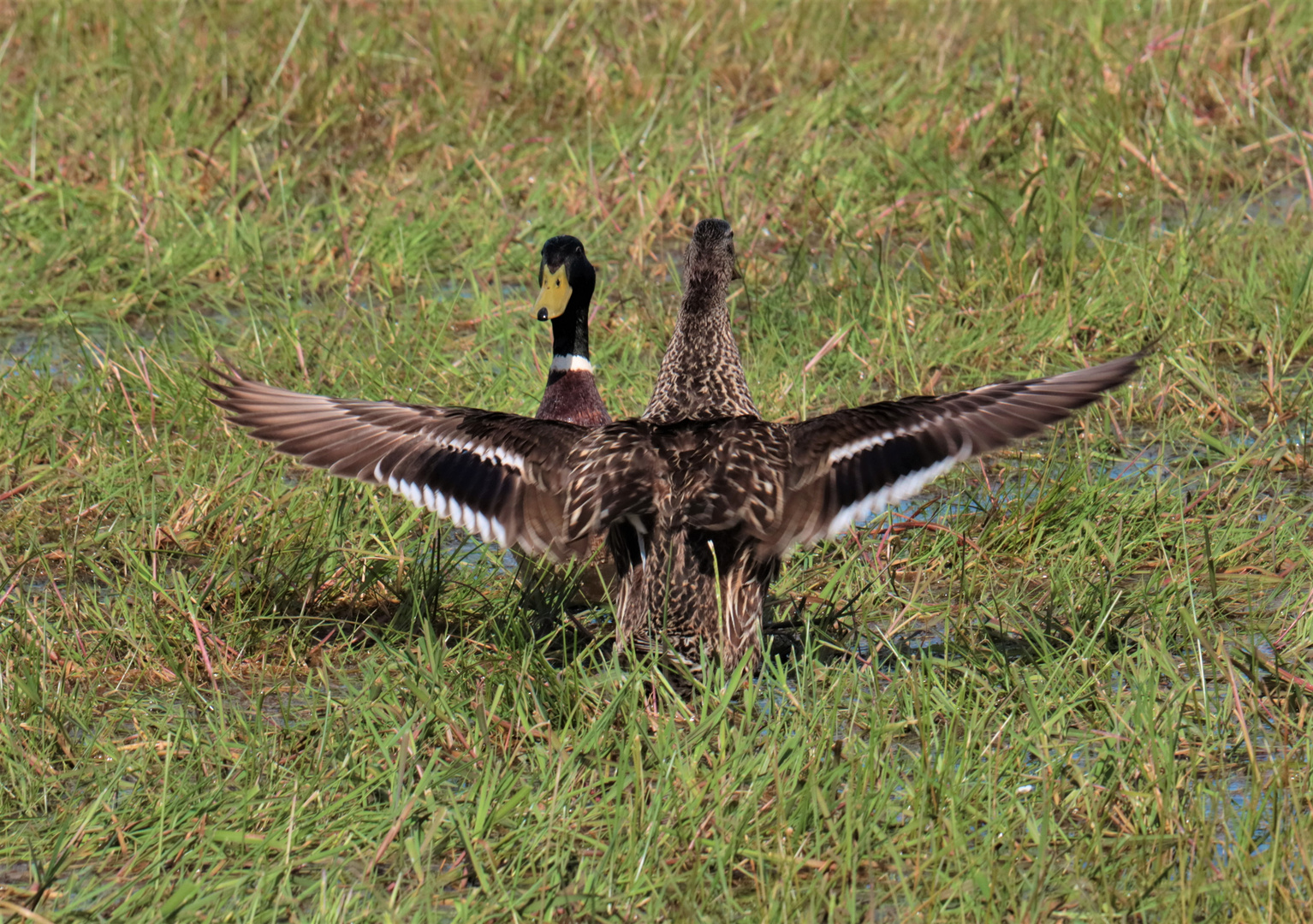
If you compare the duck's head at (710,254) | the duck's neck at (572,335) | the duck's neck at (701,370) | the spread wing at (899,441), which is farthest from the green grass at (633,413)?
the duck's head at (710,254)

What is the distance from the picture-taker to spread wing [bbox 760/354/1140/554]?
11.9ft

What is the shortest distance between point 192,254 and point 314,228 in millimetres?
660

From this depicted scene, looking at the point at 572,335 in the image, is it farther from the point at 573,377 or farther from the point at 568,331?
the point at 573,377

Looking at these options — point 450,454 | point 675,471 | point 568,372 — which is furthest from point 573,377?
point 675,471

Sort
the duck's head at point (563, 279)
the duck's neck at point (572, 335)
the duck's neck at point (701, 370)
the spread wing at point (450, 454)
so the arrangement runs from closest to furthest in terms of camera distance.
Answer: the spread wing at point (450, 454)
the duck's neck at point (701, 370)
the duck's head at point (563, 279)
the duck's neck at point (572, 335)

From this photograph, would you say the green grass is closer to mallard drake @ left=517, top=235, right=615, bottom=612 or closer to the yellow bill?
mallard drake @ left=517, top=235, right=615, bottom=612

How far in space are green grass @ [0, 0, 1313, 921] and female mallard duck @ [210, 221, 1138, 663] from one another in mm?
199

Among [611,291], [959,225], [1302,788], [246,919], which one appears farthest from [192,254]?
[1302,788]

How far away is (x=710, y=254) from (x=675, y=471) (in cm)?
92

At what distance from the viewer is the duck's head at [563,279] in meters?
4.95

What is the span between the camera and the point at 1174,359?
5441mm

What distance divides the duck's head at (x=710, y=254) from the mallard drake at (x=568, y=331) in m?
0.54

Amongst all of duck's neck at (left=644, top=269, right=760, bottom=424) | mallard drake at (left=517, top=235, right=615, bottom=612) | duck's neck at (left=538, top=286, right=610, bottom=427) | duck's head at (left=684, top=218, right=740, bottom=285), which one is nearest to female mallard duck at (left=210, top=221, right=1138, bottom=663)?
duck's neck at (left=644, top=269, right=760, bottom=424)

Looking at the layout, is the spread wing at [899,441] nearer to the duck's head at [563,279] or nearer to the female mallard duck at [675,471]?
the female mallard duck at [675,471]
